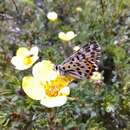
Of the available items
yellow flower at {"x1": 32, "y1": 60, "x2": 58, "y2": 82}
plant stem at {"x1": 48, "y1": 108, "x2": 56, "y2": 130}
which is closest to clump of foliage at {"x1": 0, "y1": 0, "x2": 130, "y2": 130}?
plant stem at {"x1": 48, "y1": 108, "x2": 56, "y2": 130}

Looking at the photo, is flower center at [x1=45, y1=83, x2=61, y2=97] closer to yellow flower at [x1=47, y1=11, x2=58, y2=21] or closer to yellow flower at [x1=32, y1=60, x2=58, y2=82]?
yellow flower at [x1=32, y1=60, x2=58, y2=82]

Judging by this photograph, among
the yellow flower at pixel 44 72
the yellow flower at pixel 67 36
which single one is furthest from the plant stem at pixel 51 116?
the yellow flower at pixel 67 36

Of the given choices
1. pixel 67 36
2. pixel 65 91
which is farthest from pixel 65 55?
pixel 65 91

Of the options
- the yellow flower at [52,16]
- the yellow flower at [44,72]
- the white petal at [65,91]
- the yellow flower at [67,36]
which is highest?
the yellow flower at [52,16]

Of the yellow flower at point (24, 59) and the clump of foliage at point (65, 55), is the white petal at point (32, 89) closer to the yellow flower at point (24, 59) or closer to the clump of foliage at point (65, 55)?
the clump of foliage at point (65, 55)

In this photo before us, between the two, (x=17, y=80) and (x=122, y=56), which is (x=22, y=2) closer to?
(x=122, y=56)
